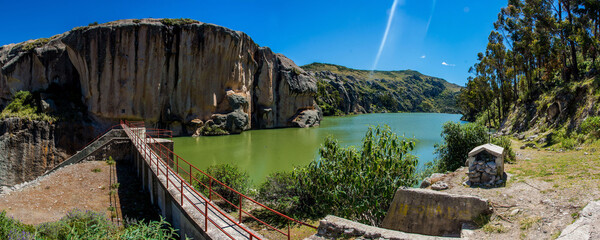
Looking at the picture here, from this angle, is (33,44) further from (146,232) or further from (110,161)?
(146,232)

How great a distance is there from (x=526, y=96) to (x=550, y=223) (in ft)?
88.0

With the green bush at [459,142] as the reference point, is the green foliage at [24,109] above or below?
above

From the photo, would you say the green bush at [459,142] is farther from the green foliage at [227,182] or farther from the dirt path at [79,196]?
the dirt path at [79,196]

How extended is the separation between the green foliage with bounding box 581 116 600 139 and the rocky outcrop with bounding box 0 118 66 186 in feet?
114

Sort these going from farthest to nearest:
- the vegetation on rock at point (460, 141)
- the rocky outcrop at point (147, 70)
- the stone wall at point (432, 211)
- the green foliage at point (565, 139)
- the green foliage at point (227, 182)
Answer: the rocky outcrop at point (147, 70) → the vegetation on rock at point (460, 141) → the green foliage at point (565, 139) → the green foliage at point (227, 182) → the stone wall at point (432, 211)

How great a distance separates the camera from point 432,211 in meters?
6.47

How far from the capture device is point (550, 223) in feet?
16.8

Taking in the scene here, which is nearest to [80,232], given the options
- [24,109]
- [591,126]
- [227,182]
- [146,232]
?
[146,232]

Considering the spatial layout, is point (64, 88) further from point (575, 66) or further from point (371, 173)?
point (575, 66)

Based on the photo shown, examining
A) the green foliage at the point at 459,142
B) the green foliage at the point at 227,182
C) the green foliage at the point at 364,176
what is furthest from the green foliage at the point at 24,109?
the green foliage at the point at 459,142

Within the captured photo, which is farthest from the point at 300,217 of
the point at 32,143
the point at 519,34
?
the point at 519,34

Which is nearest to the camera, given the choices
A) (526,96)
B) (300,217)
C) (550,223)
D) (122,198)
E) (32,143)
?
(550,223)

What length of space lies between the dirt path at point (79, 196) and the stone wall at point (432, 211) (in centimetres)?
758

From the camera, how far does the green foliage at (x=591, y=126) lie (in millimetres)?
12278
